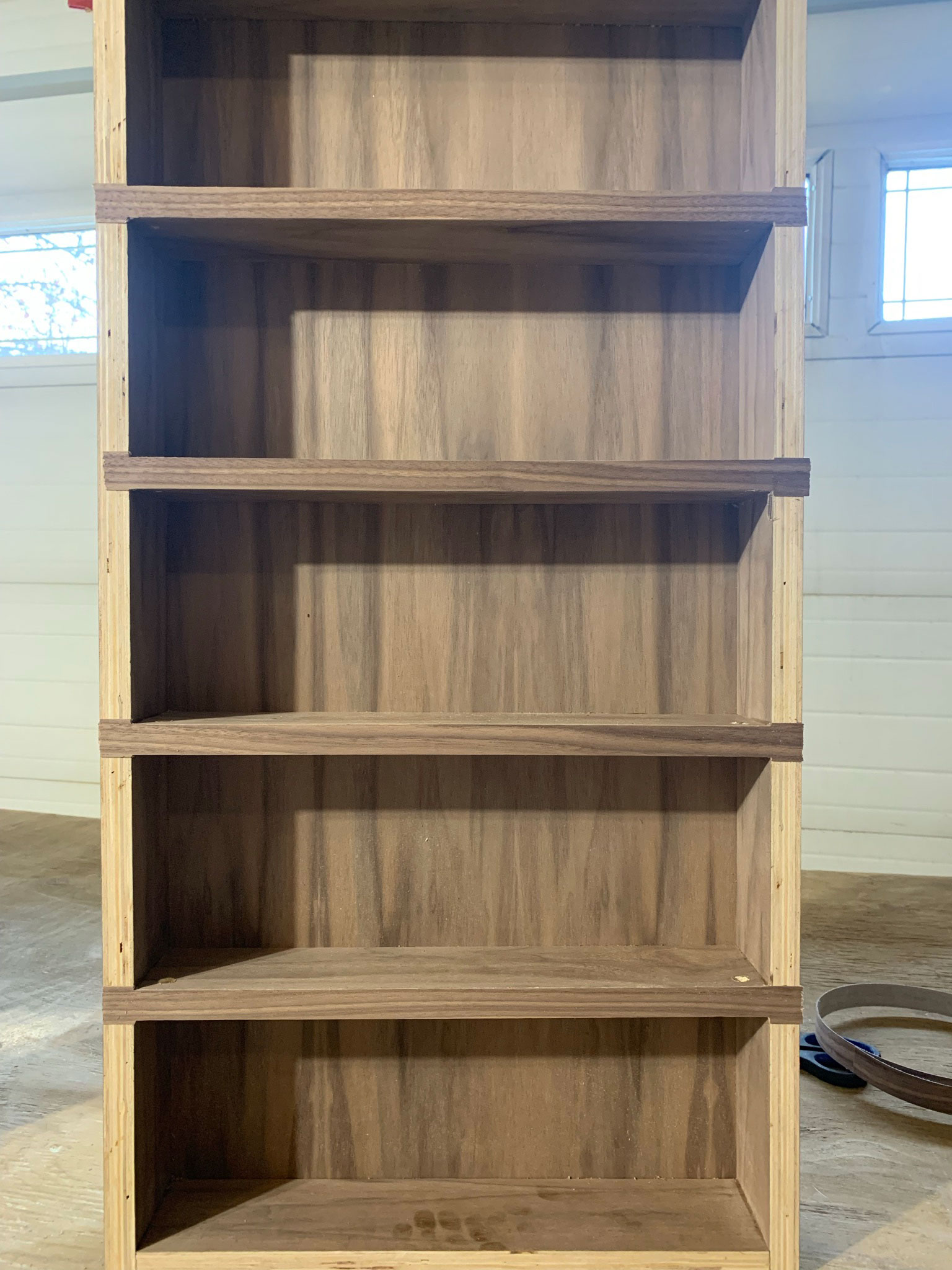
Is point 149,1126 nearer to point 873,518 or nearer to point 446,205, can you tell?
point 446,205

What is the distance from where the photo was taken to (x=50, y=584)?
4.70 meters

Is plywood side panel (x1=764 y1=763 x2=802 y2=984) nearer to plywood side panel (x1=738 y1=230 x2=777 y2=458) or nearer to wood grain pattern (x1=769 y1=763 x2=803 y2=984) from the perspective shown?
wood grain pattern (x1=769 y1=763 x2=803 y2=984)

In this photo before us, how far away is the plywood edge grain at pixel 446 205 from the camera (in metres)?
1.38

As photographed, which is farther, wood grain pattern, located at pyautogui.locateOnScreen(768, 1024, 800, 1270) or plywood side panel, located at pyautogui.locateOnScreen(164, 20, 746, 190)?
plywood side panel, located at pyautogui.locateOnScreen(164, 20, 746, 190)

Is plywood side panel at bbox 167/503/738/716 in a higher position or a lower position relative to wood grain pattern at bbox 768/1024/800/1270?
higher

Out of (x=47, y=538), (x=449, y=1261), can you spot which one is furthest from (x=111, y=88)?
(x=47, y=538)

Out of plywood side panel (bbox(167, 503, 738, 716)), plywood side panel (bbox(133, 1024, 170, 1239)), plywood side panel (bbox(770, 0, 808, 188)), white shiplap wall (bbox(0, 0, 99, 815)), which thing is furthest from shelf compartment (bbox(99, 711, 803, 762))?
white shiplap wall (bbox(0, 0, 99, 815))

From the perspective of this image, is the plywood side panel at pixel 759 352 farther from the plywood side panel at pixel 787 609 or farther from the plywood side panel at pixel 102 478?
the plywood side panel at pixel 102 478

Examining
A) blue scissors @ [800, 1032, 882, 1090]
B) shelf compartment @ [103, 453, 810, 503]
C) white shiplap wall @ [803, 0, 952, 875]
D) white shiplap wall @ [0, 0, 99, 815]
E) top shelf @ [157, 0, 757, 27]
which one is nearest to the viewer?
shelf compartment @ [103, 453, 810, 503]

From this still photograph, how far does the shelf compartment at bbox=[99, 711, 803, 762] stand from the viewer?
140 cm

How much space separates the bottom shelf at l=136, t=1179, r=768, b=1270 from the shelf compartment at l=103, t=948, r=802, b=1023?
14.1 inches

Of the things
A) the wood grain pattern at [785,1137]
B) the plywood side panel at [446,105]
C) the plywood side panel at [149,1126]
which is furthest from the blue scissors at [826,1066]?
the plywood side panel at [446,105]

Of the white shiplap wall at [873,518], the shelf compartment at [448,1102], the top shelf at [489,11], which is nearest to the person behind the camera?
the top shelf at [489,11]

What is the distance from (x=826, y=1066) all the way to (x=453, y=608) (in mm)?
1472
